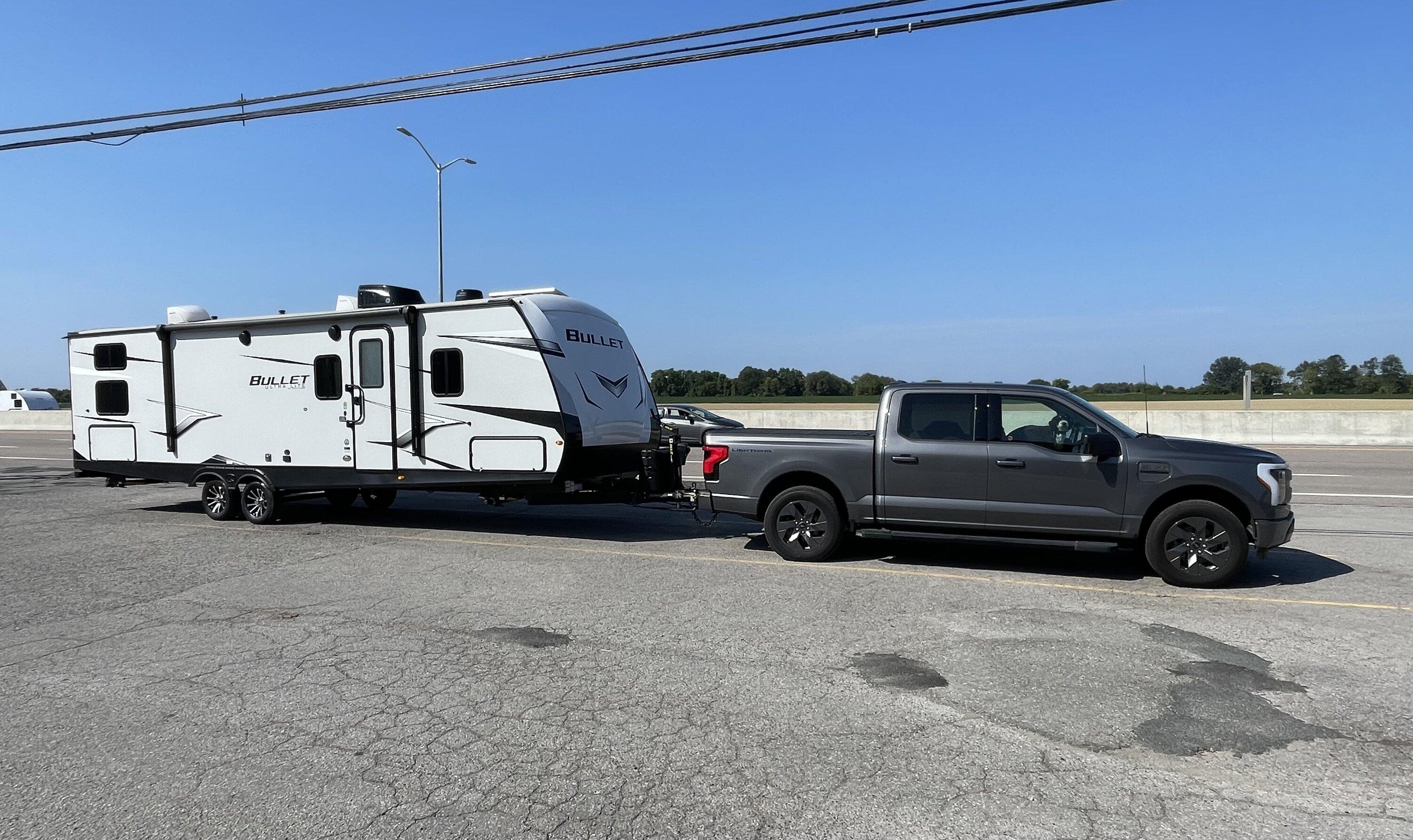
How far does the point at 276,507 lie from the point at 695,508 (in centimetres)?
591

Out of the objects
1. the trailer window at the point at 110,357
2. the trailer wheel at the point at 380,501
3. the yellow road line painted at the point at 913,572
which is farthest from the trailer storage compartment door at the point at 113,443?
the trailer wheel at the point at 380,501

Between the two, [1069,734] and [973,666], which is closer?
[1069,734]

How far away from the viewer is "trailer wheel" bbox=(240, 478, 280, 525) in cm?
1173

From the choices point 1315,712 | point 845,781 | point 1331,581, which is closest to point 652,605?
point 845,781

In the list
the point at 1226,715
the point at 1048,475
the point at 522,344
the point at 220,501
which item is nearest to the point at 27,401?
the point at 220,501

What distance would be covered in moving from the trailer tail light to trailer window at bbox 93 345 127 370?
9.16m

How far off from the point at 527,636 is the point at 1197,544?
5.85m

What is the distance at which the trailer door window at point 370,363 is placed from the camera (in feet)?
35.7

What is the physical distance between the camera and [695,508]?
10.5m

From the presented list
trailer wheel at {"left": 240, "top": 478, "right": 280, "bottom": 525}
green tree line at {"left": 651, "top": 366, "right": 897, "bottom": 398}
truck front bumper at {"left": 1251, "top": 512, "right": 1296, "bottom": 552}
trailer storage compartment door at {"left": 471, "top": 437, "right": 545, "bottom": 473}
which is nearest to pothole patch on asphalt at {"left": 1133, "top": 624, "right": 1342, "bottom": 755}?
truck front bumper at {"left": 1251, "top": 512, "right": 1296, "bottom": 552}

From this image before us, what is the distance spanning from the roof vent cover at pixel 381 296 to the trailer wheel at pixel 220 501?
11.2ft

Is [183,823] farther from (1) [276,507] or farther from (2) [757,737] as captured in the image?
(1) [276,507]

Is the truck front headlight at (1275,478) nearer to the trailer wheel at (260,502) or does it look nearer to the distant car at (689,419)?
the trailer wheel at (260,502)

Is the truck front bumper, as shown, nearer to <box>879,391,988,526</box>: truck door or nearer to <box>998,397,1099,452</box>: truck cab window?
<box>998,397,1099,452</box>: truck cab window
